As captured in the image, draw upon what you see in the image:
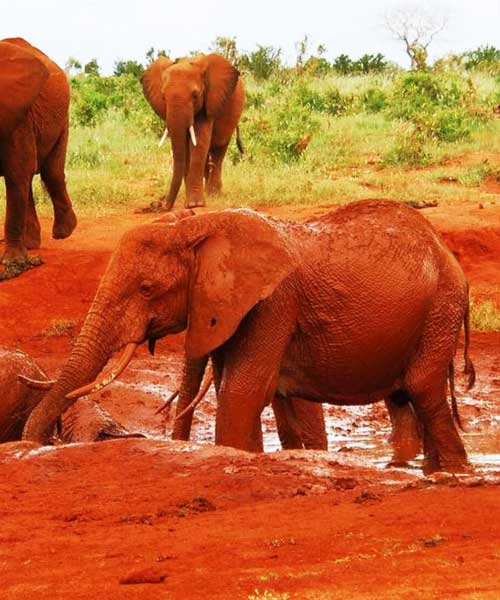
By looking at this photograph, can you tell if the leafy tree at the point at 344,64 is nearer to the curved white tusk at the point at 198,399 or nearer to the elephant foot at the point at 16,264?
the elephant foot at the point at 16,264

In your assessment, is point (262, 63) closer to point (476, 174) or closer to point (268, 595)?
point (476, 174)

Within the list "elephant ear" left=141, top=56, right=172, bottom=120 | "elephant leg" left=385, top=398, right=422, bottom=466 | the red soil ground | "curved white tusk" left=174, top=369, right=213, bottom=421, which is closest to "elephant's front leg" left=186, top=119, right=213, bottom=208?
"elephant ear" left=141, top=56, right=172, bottom=120

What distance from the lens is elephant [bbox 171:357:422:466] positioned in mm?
8164

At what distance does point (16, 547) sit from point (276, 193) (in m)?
12.3

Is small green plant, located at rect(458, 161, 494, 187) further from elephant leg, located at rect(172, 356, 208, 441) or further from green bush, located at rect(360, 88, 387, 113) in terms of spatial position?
elephant leg, located at rect(172, 356, 208, 441)

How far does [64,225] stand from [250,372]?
7.82 meters

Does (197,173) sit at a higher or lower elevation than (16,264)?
higher

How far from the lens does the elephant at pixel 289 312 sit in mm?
7629

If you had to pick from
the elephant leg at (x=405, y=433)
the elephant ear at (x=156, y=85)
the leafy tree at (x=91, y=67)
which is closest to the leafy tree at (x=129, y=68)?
the leafy tree at (x=91, y=67)

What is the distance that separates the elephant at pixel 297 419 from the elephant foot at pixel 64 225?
20.7ft

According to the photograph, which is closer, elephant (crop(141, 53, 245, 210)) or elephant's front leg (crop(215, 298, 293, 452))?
elephant's front leg (crop(215, 298, 293, 452))

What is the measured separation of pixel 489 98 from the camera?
2478 cm

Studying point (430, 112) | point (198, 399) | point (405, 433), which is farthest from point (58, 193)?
point (430, 112)

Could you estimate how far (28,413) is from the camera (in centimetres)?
890
